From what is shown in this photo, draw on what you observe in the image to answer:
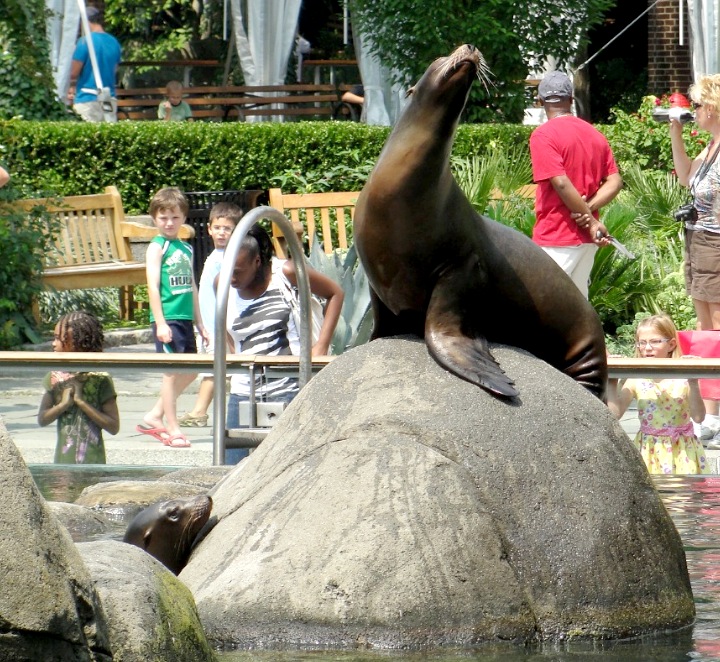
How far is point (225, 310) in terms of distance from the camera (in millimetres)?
6555

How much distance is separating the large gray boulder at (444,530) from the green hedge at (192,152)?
1161 centimetres

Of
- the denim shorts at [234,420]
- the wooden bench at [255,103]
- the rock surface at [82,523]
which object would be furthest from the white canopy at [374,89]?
the rock surface at [82,523]

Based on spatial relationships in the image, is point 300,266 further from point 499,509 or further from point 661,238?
point 661,238

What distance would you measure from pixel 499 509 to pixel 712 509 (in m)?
2.02

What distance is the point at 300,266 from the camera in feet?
23.2

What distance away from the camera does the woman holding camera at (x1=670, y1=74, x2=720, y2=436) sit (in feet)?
30.8

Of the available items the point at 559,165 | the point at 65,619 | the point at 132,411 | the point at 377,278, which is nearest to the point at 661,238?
the point at 559,165

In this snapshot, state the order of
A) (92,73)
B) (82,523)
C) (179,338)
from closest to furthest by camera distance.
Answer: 1. (82,523)
2. (179,338)
3. (92,73)

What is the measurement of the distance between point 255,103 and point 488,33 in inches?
182

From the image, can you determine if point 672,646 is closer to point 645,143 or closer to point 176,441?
point 176,441

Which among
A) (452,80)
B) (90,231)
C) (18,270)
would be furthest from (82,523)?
(90,231)

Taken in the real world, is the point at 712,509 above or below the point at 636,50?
below

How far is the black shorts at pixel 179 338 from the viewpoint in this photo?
9.71m

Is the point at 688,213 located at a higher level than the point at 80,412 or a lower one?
higher
